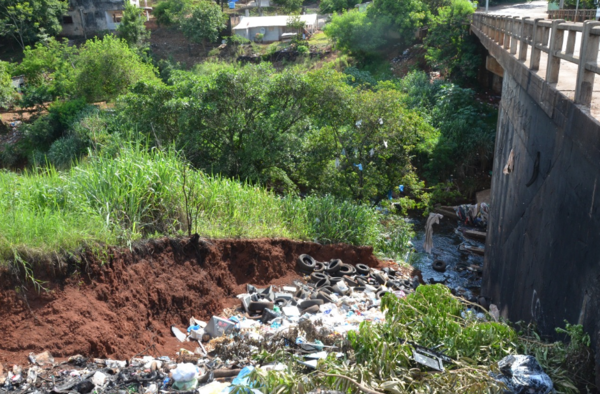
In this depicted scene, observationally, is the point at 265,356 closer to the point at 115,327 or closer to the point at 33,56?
the point at 115,327

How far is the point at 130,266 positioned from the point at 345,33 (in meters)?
27.0

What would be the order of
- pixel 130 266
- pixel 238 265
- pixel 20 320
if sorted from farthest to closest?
pixel 238 265 → pixel 130 266 → pixel 20 320

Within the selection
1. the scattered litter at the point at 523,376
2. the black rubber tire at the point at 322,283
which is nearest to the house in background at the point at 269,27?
the black rubber tire at the point at 322,283

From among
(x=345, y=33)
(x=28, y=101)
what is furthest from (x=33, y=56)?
(x=345, y=33)

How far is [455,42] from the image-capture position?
24000 millimetres

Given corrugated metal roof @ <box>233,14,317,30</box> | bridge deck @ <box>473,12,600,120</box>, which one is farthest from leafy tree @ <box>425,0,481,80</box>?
corrugated metal roof @ <box>233,14,317,30</box>

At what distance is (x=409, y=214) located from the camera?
1711 centimetres

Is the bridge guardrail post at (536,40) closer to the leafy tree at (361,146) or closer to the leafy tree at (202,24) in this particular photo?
the leafy tree at (361,146)

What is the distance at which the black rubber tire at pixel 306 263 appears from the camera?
911 centimetres

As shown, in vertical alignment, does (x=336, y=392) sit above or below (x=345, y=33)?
below

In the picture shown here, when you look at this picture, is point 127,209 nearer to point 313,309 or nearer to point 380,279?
point 313,309

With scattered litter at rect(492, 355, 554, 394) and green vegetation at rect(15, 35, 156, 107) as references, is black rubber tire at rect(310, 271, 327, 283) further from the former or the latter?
green vegetation at rect(15, 35, 156, 107)

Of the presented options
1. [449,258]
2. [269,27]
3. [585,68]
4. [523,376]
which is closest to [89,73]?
[269,27]

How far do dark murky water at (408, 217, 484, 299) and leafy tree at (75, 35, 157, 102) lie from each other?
1656cm
